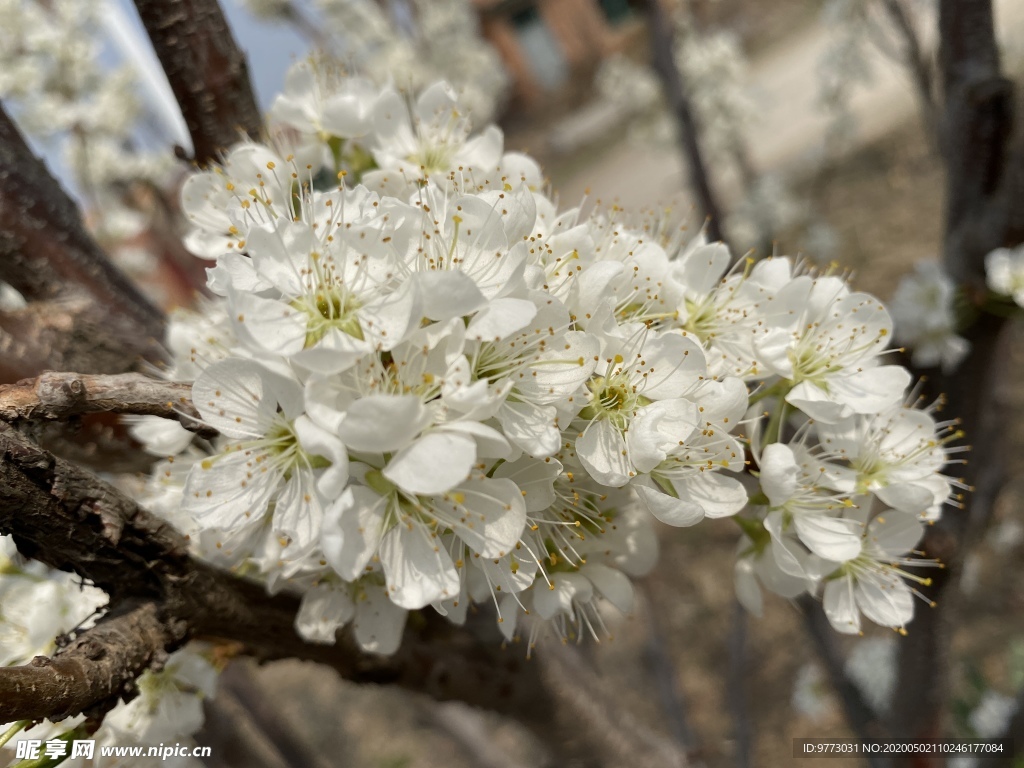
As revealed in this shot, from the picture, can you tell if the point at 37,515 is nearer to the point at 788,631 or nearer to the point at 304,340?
the point at 304,340

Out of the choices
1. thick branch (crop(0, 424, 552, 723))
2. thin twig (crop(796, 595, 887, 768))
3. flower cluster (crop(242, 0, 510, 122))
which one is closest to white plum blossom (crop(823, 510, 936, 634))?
thick branch (crop(0, 424, 552, 723))

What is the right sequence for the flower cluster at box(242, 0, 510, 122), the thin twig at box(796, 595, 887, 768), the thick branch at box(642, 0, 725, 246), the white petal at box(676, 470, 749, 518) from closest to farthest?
the white petal at box(676, 470, 749, 518), the thin twig at box(796, 595, 887, 768), the thick branch at box(642, 0, 725, 246), the flower cluster at box(242, 0, 510, 122)

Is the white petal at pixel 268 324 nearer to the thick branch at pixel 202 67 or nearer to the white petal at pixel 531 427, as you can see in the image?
the white petal at pixel 531 427

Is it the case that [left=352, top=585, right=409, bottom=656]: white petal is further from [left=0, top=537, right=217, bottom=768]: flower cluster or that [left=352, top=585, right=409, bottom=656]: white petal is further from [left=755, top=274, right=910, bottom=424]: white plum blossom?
[left=755, top=274, right=910, bottom=424]: white plum blossom

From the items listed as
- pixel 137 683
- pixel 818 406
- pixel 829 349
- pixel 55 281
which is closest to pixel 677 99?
pixel 829 349

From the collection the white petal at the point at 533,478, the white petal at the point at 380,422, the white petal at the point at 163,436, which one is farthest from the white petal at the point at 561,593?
the white petal at the point at 163,436

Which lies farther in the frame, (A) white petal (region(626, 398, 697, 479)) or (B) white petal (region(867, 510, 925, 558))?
(B) white petal (region(867, 510, 925, 558))
